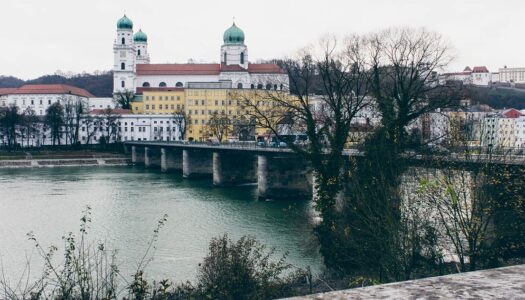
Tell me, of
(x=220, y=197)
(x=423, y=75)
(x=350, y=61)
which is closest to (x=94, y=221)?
(x=220, y=197)

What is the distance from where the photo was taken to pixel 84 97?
146m

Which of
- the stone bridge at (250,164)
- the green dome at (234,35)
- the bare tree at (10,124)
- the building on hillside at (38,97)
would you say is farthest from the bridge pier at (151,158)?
the building on hillside at (38,97)

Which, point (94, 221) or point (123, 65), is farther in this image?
point (123, 65)

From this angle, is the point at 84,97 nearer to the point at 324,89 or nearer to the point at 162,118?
the point at 162,118

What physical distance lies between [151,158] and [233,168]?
2900 cm

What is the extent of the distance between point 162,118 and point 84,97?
39123 millimetres

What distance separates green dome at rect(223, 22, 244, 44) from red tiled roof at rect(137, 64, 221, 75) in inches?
284

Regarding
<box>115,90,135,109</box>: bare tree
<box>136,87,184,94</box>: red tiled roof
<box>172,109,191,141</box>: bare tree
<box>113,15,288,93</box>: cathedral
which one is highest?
<box>113,15,288,93</box>: cathedral

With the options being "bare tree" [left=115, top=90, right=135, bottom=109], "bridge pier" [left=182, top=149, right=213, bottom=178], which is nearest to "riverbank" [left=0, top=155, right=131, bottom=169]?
"bridge pier" [left=182, top=149, right=213, bottom=178]

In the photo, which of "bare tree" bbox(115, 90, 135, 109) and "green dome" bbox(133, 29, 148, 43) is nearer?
"bare tree" bbox(115, 90, 135, 109)

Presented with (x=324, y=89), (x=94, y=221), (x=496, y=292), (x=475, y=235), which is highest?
(x=324, y=89)

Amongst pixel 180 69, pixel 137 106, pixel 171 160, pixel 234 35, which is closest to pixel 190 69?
pixel 180 69

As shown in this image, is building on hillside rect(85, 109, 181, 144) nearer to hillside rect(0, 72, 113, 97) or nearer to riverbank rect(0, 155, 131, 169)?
riverbank rect(0, 155, 131, 169)

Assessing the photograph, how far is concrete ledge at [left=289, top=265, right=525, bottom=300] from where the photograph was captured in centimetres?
437
